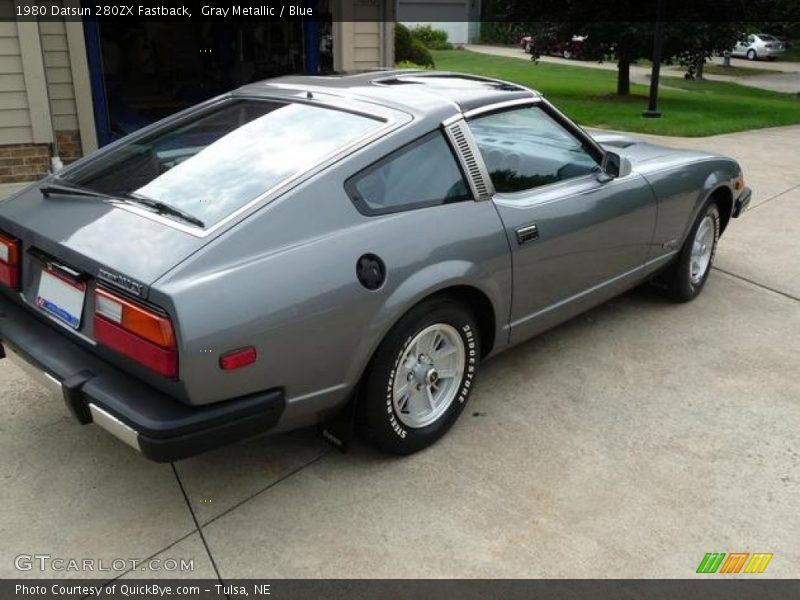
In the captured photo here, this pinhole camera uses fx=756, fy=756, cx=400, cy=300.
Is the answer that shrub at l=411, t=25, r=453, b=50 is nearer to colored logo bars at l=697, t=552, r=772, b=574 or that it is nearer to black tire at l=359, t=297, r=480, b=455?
black tire at l=359, t=297, r=480, b=455

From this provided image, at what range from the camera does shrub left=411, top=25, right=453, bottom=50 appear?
3900 centimetres

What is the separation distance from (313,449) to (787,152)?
9.98 m

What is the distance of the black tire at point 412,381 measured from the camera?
2850mm

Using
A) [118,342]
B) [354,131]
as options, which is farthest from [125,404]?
[354,131]

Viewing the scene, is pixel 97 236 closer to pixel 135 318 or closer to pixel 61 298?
pixel 61 298

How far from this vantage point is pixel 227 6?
425 inches

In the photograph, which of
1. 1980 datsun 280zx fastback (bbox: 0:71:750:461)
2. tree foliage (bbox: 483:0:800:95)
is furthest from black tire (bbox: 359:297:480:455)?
tree foliage (bbox: 483:0:800:95)

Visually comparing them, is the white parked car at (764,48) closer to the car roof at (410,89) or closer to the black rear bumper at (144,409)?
the car roof at (410,89)

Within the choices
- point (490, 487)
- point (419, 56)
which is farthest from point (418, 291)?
point (419, 56)

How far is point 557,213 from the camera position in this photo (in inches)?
139

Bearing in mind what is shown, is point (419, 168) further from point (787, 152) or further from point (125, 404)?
point (787, 152)
